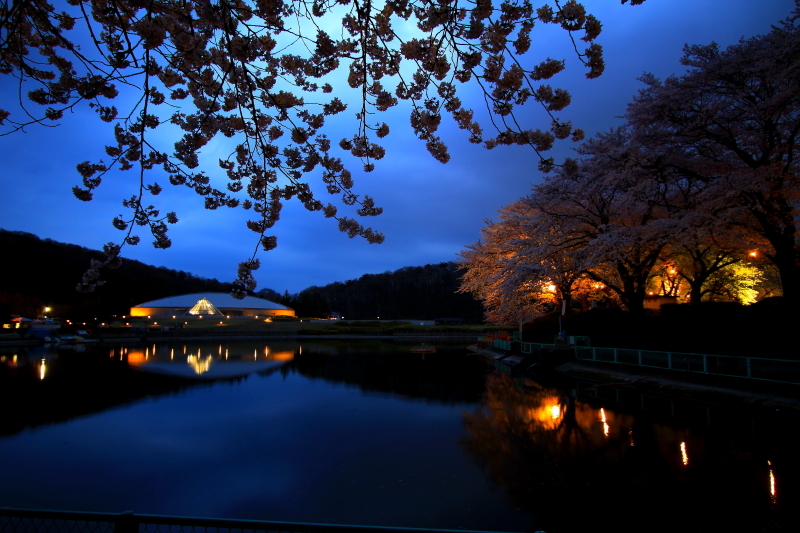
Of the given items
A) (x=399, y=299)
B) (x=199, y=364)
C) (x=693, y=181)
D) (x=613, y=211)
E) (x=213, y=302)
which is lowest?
(x=199, y=364)

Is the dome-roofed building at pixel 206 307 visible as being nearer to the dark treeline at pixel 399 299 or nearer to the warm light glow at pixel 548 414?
the dark treeline at pixel 399 299

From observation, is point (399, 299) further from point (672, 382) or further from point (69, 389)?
point (672, 382)

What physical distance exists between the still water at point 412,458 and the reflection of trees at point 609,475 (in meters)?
0.04

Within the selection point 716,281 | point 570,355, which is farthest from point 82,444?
point 716,281

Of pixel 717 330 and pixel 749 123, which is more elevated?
pixel 749 123

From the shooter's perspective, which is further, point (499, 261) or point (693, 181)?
point (499, 261)

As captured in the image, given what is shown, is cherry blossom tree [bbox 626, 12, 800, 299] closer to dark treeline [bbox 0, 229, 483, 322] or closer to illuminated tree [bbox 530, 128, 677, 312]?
illuminated tree [bbox 530, 128, 677, 312]

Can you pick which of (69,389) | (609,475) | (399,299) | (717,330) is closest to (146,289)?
(399,299)

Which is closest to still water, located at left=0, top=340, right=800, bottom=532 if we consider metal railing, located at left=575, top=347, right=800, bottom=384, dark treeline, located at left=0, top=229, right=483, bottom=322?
metal railing, located at left=575, top=347, right=800, bottom=384

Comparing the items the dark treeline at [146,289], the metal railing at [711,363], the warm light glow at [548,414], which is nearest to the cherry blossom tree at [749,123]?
the metal railing at [711,363]

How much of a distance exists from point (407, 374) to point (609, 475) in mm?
14435

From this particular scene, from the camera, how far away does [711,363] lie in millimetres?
12617

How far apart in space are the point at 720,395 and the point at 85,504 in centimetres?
1466

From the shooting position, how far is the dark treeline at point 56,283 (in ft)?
207
